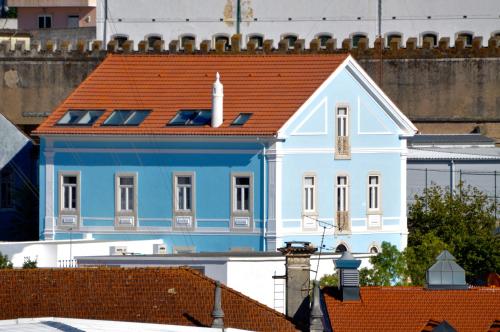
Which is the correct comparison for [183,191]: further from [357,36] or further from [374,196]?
[357,36]

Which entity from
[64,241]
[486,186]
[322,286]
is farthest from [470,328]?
[486,186]

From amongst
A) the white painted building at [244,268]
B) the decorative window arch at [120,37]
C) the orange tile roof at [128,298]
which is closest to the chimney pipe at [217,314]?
the orange tile roof at [128,298]

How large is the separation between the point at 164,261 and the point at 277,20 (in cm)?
4296

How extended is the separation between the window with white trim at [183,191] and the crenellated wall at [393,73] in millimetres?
21992

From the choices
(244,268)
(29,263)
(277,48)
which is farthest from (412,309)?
(277,48)

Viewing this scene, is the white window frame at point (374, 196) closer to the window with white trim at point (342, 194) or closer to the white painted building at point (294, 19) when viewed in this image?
the window with white trim at point (342, 194)

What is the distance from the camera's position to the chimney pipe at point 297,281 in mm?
47594

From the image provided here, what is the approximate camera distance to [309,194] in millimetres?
66562

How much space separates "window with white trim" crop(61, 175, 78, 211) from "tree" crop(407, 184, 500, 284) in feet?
26.4

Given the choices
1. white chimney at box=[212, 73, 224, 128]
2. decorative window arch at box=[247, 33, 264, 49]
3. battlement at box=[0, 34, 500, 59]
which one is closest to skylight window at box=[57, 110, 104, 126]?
white chimney at box=[212, 73, 224, 128]

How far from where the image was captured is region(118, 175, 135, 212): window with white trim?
6688 centimetres

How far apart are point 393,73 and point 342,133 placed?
22850mm

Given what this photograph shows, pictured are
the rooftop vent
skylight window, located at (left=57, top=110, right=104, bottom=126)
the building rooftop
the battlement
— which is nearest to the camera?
the rooftop vent

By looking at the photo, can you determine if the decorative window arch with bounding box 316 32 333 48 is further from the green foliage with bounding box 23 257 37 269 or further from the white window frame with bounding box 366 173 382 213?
the green foliage with bounding box 23 257 37 269
